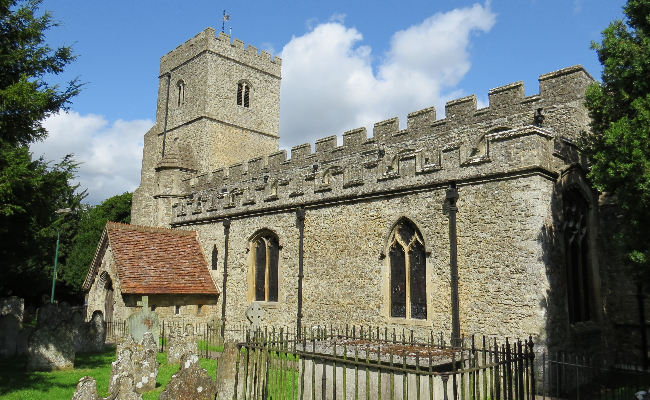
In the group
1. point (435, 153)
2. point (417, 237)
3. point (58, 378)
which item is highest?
point (435, 153)

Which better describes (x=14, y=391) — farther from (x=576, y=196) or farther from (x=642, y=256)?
(x=576, y=196)

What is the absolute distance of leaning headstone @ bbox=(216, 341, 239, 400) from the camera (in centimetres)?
710

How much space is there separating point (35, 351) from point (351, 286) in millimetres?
6861

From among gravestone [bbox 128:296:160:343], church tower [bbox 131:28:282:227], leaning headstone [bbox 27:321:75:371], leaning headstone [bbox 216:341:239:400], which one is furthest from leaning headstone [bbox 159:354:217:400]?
church tower [bbox 131:28:282:227]

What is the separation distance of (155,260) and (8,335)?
4.29m

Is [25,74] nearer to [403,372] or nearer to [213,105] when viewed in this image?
[403,372]

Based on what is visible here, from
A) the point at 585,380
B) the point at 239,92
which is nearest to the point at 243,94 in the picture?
the point at 239,92

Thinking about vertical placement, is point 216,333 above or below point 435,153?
below

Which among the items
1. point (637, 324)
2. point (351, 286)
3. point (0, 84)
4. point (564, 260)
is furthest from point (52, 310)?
point (637, 324)

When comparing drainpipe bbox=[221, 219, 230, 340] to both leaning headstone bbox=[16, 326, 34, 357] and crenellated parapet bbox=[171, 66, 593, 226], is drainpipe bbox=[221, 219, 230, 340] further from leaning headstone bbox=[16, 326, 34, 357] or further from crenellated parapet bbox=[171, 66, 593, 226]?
leaning headstone bbox=[16, 326, 34, 357]

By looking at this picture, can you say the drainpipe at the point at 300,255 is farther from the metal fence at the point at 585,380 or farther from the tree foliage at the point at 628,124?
the tree foliage at the point at 628,124

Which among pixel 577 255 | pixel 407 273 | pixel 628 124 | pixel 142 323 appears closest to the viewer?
pixel 628 124

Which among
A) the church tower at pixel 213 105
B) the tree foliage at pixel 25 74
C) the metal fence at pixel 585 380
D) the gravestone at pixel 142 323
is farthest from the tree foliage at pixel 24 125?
the church tower at pixel 213 105

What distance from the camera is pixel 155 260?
15.6 metres
